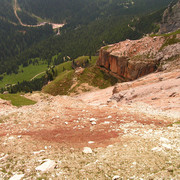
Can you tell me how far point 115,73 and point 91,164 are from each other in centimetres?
6112

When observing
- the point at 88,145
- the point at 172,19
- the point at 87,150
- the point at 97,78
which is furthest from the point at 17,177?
the point at 172,19

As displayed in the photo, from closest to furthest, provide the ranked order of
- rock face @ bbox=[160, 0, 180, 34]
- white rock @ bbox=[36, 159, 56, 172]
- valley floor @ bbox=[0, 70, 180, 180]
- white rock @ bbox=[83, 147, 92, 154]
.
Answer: valley floor @ bbox=[0, 70, 180, 180] → white rock @ bbox=[36, 159, 56, 172] → white rock @ bbox=[83, 147, 92, 154] → rock face @ bbox=[160, 0, 180, 34]

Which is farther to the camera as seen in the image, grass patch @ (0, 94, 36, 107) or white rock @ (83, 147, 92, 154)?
grass patch @ (0, 94, 36, 107)

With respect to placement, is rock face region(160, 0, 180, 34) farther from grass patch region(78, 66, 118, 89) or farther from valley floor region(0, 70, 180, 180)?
valley floor region(0, 70, 180, 180)

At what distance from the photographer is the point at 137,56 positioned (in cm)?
5712

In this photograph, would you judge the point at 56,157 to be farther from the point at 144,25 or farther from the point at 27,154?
the point at 144,25

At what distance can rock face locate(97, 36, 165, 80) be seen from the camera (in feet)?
176

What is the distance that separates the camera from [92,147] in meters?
10.5

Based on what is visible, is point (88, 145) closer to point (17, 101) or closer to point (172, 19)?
point (17, 101)

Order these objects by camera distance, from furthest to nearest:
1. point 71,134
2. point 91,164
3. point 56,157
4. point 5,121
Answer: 1. point 5,121
2. point 71,134
3. point 56,157
4. point 91,164

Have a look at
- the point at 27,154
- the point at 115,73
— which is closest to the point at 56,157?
the point at 27,154

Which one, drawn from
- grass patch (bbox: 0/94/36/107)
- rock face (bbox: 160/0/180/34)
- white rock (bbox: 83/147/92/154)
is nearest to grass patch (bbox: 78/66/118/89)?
grass patch (bbox: 0/94/36/107)

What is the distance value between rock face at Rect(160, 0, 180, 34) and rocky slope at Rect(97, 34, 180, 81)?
63.9m

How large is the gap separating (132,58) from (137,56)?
2.04m
